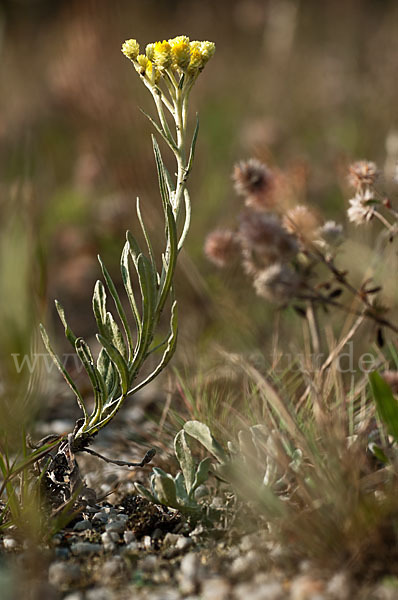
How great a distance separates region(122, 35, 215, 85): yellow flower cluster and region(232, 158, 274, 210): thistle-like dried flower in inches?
16.1

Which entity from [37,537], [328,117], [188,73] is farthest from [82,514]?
[328,117]

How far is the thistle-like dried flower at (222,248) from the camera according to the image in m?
1.59

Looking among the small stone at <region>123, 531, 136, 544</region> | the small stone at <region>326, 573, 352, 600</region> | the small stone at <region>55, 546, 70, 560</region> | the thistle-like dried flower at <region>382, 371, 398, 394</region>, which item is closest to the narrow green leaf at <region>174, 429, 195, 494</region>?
the small stone at <region>123, 531, 136, 544</region>

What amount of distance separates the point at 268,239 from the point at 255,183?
0.99 feet

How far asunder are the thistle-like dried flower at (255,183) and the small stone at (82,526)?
31.3 inches

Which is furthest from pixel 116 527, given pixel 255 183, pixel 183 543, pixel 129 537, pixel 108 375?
pixel 255 183

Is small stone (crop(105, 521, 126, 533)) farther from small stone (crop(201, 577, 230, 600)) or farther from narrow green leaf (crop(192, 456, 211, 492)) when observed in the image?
small stone (crop(201, 577, 230, 600))

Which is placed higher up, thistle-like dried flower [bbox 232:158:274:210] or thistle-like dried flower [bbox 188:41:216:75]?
thistle-like dried flower [bbox 188:41:216:75]

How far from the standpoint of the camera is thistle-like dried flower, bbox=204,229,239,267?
5.23 ft

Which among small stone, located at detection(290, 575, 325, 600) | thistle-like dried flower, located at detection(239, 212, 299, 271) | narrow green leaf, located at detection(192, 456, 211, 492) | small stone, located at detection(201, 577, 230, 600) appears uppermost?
thistle-like dried flower, located at detection(239, 212, 299, 271)

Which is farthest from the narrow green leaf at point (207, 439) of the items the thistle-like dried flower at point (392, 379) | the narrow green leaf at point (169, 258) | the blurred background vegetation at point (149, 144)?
the thistle-like dried flower at point (392, 379)

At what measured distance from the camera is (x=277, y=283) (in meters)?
1.32

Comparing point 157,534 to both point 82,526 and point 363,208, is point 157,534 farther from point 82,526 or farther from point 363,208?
point 363,208

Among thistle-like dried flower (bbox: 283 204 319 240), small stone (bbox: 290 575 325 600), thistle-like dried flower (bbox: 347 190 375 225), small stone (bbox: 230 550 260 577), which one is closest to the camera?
small stone (bbox: 290 575 325 600)
